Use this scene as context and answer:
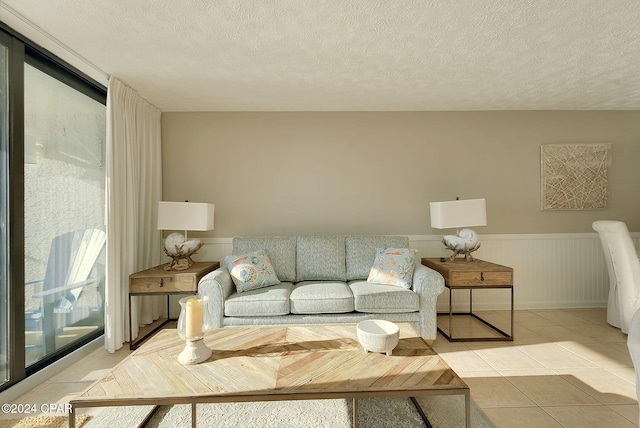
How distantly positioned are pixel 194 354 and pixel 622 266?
148 inches

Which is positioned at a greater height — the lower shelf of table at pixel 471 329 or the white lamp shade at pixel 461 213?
the white lamp shade at pixel 461 213

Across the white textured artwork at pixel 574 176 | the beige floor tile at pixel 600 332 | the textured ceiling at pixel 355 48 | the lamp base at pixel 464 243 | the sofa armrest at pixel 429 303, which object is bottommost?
the beige floor tile at pixel 600 332

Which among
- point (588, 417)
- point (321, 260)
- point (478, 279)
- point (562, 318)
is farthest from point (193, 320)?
point (562, 318)

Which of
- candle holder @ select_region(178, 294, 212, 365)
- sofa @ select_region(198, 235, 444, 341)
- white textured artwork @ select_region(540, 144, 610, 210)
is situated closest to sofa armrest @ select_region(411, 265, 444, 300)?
sofa @ select_region(198, 235, 444, 341)

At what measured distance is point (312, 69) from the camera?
2875 mm

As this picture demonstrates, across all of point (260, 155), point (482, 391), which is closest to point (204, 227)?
point (260, 155)

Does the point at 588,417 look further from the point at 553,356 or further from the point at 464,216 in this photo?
the point at 464,216

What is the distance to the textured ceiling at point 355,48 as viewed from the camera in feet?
6.77

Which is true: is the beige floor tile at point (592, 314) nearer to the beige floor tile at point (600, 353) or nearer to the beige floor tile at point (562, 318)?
the beige floor tile at point (562, 318)

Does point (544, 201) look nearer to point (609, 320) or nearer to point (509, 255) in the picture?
point (509, 255)

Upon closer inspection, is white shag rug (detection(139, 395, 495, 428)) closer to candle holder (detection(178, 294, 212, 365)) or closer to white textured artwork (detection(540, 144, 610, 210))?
candle holder (detection(178, 294, 212, 365))

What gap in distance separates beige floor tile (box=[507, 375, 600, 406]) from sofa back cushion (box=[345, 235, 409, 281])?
4.95ft

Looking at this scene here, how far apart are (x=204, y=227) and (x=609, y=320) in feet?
13.9

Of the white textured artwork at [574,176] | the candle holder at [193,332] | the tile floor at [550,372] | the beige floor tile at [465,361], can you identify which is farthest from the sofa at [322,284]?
the white textured artwork at [574,176]
